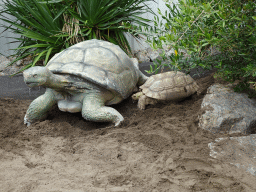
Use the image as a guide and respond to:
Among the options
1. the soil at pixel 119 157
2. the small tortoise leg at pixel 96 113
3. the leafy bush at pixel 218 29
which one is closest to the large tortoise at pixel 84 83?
the small tortoise leg at pixel 96 113

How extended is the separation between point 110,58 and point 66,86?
681 mm

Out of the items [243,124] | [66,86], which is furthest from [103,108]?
[243,124]

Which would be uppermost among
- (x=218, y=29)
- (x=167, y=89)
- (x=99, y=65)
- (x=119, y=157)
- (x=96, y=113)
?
(x=218, y=29)

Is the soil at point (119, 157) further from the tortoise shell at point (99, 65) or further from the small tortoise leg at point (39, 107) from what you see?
the tortoise shell at point (99, 65)

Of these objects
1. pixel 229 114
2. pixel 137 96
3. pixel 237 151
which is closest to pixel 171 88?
pixel 137 96

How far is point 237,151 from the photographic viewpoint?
6.25 ft

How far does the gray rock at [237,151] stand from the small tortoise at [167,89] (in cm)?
112

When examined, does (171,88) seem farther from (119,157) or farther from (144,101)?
(119,157)

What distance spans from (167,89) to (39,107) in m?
1.61

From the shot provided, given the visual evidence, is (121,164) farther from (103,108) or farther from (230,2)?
(230,2)

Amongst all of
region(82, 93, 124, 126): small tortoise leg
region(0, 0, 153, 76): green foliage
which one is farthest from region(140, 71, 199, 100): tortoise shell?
region(0, 0, 153, 76): green foliage

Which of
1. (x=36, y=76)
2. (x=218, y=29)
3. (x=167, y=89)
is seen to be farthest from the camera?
(x=167, y=89)

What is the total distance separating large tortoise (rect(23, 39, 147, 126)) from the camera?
2.73m

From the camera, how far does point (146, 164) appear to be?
183cm
